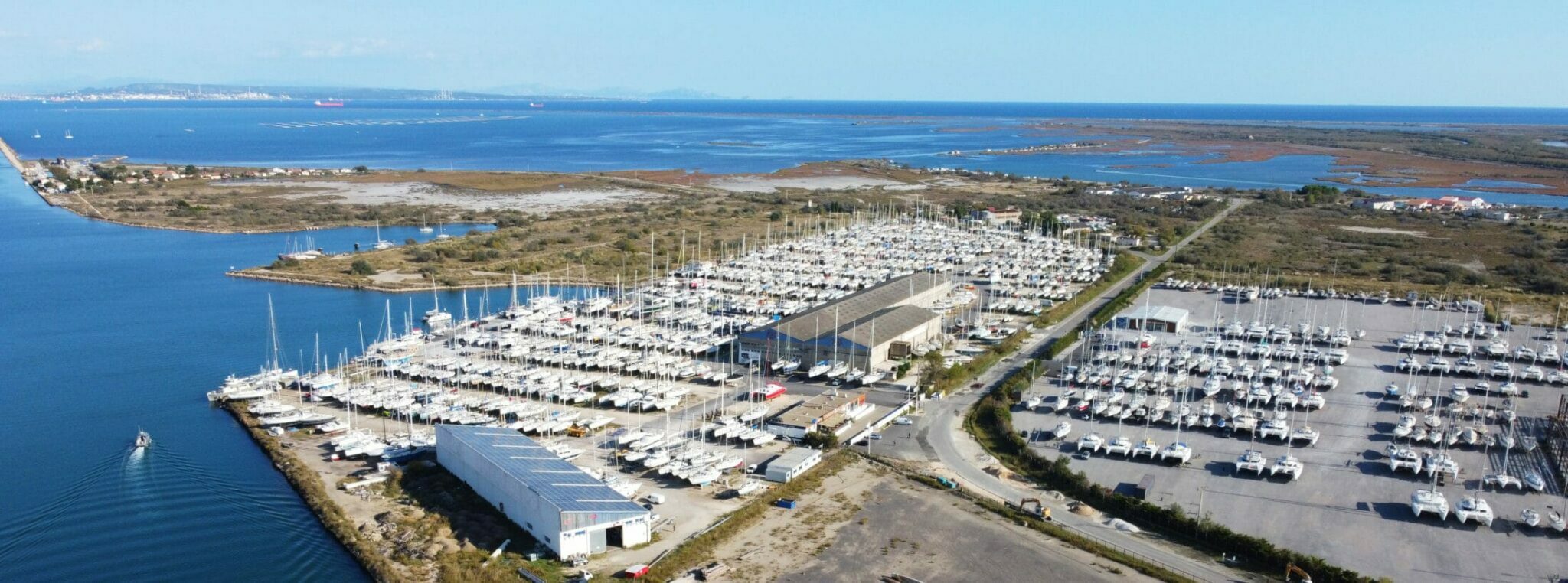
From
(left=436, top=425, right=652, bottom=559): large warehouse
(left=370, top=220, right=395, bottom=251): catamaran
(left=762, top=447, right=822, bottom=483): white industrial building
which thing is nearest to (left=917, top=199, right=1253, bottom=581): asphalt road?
(left=762, top=447, right=822, bottom=483): white industrial building

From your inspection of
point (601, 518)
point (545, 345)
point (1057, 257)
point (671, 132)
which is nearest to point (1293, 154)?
point (1057, 257)

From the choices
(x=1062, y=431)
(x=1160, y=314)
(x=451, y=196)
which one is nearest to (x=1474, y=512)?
(x=1062, y=431)

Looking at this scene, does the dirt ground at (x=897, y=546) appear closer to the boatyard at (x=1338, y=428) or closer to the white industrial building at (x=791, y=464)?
the white industrial building at (x=791, y=464)

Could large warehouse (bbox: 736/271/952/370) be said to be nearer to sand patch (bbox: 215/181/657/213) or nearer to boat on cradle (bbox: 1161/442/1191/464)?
boat on cradle (bbox: 1161/442/1191/464)

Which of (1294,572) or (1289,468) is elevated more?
(1289,468)

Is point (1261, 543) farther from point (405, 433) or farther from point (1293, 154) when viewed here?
point (1293, 154)

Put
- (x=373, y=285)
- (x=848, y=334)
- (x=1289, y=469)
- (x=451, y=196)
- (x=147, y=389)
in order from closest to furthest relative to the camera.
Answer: (x=1289, y=469), (x=147, y=389), (x=848, y=334), (x=373, y=285), (x=451, y=196)

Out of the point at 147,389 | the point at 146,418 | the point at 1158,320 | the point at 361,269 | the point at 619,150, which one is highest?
the point at 619,150

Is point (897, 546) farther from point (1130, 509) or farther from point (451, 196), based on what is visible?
point (451, 196)
